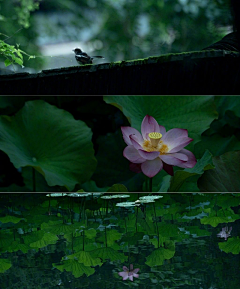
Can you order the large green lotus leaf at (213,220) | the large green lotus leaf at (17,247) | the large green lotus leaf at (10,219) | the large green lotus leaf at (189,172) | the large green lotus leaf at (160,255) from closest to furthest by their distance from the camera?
the large green lotus leaf at (160,255) < the large green lotus leaf at (17,247) < the large green lotus leaf at (213,220) < the large green lotus leaf at (10,219) < the large green lotus leaf at (189,172)

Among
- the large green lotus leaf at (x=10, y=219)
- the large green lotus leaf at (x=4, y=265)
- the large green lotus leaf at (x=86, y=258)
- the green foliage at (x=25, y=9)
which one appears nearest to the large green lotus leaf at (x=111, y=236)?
the large green lotus leaf at (x=86, y=258)

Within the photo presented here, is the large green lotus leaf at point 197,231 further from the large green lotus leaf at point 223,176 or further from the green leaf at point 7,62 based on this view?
the green leaf at point 7,62

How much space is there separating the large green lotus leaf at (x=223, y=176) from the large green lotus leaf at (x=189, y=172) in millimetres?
33

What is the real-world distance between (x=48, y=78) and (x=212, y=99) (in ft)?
3.58

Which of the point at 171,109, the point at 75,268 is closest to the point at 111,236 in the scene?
the point at 75,268

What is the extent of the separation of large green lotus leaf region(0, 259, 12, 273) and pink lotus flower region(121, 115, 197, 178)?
122 cm

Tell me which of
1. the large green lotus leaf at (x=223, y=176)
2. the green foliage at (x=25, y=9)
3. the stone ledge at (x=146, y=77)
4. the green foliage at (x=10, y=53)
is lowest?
the large green lotus leaf at (x=223, y=176)

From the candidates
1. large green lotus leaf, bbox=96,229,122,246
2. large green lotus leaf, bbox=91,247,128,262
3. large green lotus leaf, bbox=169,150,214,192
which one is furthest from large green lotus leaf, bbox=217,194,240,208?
large green lotus leaf, bbox=91,247,128,262

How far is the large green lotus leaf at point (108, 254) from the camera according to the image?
39.9 inches

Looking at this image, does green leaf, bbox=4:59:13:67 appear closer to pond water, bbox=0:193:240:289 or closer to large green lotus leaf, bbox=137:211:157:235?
pond water, bbox=0:193:240:289

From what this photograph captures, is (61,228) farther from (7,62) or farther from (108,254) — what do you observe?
(7,62)

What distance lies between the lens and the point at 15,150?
86.9 inches

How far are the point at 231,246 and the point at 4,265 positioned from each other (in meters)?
0.69

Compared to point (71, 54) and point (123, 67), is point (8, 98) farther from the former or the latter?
point (123, 67)
